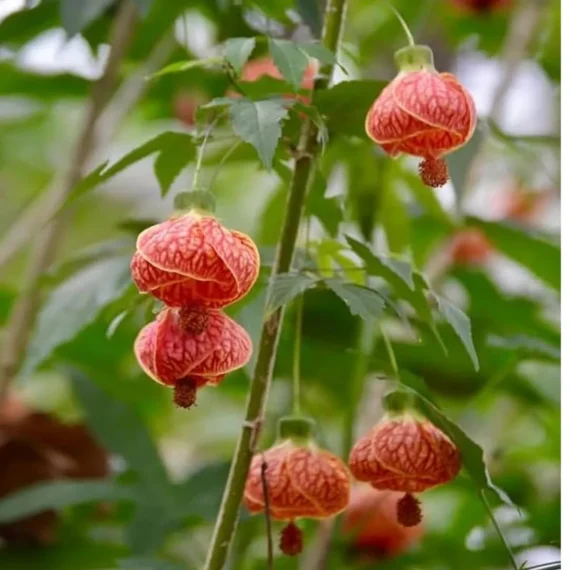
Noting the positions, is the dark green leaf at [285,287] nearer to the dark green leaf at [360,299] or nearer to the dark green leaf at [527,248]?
the dark green leaf at [360,299]

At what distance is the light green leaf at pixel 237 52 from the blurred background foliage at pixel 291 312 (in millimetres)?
21

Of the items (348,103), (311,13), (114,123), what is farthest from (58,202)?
(348,103)

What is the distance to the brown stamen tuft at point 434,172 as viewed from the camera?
0.56 meters

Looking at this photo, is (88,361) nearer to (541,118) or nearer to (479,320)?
(479,320)

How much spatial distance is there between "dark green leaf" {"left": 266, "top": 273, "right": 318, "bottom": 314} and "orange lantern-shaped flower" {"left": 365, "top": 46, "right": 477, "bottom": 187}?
8cm

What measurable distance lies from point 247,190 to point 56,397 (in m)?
0.55

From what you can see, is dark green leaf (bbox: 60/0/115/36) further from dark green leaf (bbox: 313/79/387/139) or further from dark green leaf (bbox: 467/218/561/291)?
dark green leaf (bbox: 467/218/561/291)

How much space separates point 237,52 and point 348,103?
0.07 metres

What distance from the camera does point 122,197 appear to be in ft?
7.00

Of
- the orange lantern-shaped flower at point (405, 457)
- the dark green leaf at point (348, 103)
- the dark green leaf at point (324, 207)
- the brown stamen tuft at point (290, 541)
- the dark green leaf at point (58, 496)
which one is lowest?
the brown stamen tuft at point (290, 541)

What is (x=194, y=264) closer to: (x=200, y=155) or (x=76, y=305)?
(x=200, y=155)

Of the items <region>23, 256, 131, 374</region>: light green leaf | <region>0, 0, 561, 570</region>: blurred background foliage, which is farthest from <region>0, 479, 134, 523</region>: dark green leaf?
<region>23, 256, 131, 374</region>: light green leaf

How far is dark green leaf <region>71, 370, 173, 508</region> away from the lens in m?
0.92

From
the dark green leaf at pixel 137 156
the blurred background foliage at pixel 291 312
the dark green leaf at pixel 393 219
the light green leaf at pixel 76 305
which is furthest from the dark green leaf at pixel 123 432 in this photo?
the dark green leaf at pixel 137 156
